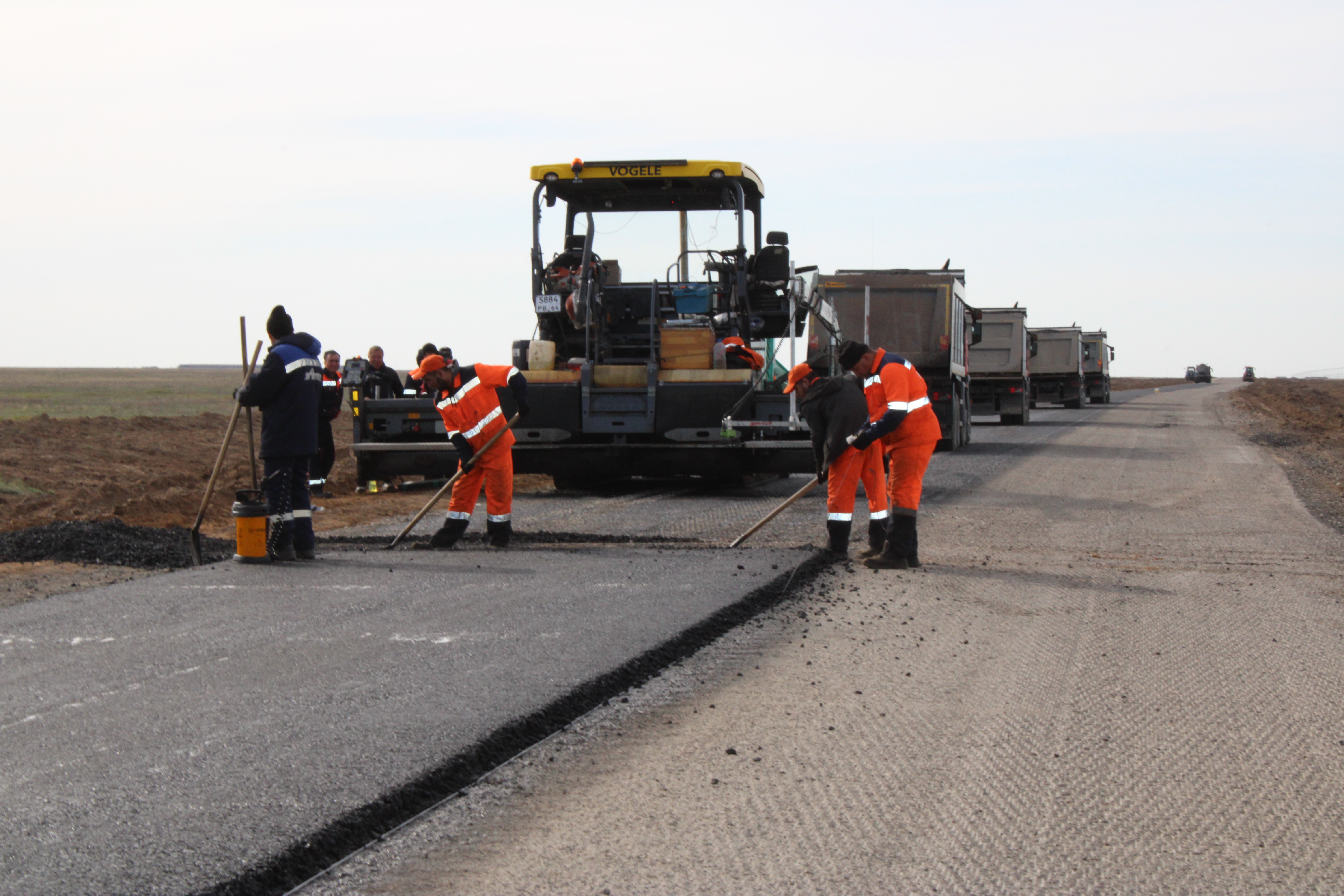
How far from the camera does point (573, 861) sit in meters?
3.46

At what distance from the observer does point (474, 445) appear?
965cm

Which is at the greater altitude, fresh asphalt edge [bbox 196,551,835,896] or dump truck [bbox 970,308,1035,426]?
dump truck [bbox 970,308,1035,426]

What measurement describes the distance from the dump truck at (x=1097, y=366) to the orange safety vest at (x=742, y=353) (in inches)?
1292

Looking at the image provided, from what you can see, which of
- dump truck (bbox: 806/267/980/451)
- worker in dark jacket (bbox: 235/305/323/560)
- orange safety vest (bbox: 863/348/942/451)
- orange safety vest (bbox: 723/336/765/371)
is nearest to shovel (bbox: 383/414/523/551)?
worker in dark jacket (bbox: 235/305/323/560)

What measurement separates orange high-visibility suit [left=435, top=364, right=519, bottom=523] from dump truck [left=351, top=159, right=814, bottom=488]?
3031 millimetres

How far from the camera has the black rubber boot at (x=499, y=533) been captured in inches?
376

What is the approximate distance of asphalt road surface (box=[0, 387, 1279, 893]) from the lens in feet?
11.8

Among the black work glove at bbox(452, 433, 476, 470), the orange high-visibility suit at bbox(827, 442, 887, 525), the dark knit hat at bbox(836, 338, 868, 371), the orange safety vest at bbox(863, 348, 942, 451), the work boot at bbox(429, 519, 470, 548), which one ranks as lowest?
the work boot at bbox(429, 519, 470, 548)

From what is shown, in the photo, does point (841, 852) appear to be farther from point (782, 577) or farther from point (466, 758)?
point (782, 577)

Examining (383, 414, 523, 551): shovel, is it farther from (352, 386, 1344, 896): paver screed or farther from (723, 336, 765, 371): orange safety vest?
(723, 336, 765, 371): orange safety vest

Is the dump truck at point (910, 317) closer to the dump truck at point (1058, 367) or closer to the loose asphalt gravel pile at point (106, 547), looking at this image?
the loose asphalt gravel pile at point (106, 547)

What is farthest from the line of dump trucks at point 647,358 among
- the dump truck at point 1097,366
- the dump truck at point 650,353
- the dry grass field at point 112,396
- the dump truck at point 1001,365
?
→ the dump truck at point 1097,366

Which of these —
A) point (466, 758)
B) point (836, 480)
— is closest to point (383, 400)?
point (836, 480)

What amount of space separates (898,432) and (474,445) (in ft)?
10.1
